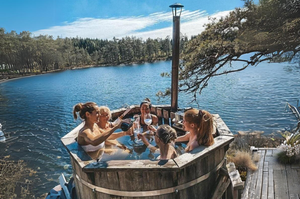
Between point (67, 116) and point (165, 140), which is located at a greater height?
point (165, 140)

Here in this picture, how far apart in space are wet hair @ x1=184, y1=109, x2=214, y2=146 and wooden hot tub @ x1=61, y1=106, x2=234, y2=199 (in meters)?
0.10

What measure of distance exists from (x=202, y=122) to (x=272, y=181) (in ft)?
8.70

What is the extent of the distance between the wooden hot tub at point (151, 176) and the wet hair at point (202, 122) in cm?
10

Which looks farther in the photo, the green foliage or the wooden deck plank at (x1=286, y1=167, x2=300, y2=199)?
the green foliage

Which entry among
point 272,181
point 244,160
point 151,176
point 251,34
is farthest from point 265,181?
point 251,34

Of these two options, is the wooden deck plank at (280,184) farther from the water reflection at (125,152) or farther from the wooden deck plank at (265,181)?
the water reflection at (125,152)

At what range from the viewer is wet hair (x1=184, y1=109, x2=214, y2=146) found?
2502 millimetres

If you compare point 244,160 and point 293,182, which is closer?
point 293,182

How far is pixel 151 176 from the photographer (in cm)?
216

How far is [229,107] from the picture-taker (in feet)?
46.9

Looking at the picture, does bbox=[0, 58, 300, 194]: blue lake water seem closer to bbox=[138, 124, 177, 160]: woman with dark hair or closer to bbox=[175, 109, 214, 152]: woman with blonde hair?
bbox=[138, 124, 177, 160]: woman with dark hair

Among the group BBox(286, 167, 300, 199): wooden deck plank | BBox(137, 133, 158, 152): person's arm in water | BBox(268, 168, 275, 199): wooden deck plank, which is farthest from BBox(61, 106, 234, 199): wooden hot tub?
BBox(286, 167, 300, 199): wooden deck plank

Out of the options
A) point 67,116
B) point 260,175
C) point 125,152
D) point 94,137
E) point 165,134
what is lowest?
point 67,116

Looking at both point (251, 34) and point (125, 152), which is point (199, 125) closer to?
point (125, 152)
